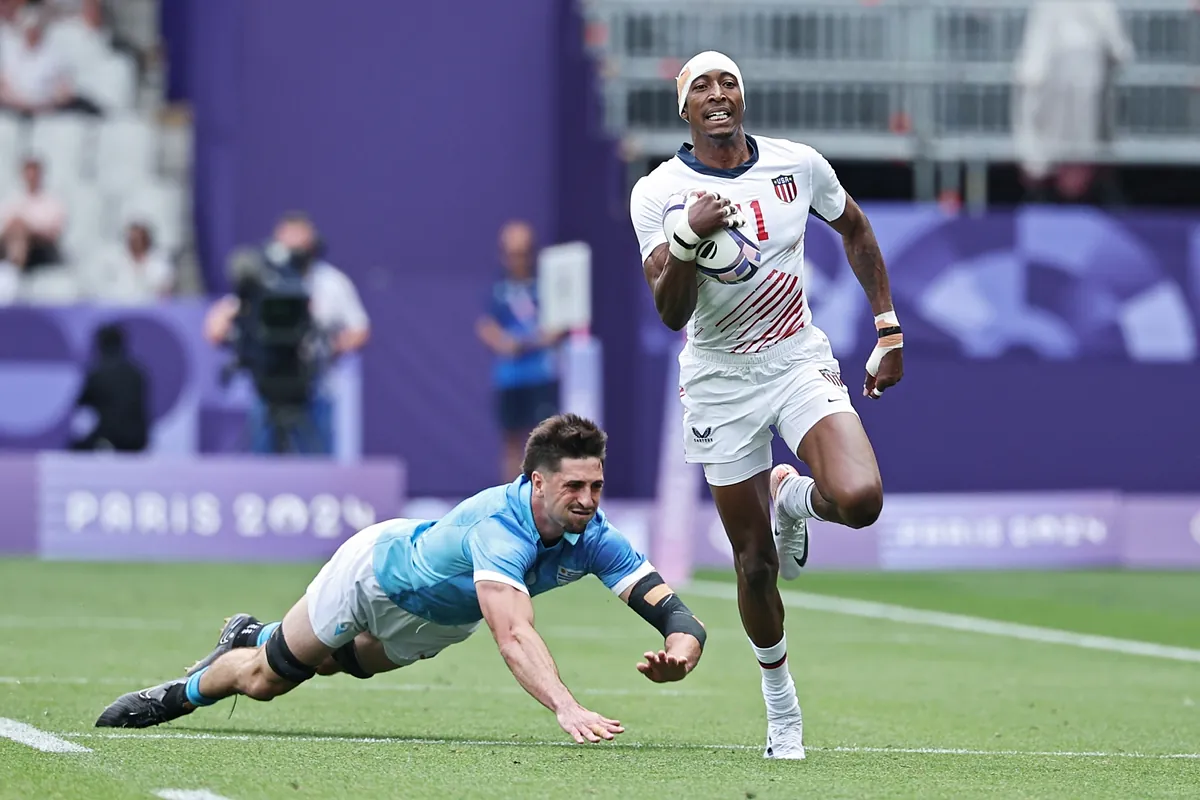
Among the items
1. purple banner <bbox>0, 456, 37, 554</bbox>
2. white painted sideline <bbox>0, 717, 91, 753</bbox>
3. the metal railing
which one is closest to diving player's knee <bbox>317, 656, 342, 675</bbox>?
white painted sideline <bbox>0, 717, 91, 753</bbox>

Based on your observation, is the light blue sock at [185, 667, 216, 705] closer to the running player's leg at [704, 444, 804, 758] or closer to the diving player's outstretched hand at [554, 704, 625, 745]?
the diving player's outstretched hand at [554, 704, 625, 745]

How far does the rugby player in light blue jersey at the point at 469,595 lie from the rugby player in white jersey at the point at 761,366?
549 millimetres

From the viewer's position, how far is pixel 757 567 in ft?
28.1

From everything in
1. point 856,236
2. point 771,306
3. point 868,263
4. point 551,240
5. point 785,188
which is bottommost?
point 551,240

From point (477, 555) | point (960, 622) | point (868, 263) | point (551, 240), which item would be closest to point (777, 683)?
point (477, 555)

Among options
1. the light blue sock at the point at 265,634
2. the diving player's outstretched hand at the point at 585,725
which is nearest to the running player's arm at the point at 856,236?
the diving player's outstretched hand at the point at 585,725

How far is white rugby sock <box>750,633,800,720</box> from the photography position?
27.5 ft

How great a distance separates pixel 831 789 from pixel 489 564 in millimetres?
1513

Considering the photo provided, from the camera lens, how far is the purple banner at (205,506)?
18812 mm

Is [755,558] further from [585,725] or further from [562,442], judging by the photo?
[585,725]

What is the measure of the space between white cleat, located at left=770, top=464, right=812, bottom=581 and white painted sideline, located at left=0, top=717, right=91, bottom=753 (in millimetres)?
2776

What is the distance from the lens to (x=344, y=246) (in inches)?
961

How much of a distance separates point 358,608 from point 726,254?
1.95 meters

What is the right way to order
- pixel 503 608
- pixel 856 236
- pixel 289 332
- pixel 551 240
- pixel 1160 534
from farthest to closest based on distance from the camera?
pixel 551 240, pixel 1160 534, pixel 289 332, pixel 856 236, pixel 503 608
